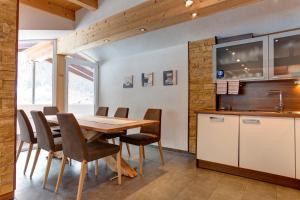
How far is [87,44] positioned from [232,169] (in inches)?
132

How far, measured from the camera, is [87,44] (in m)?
3.86

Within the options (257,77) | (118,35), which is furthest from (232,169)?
(118,35)

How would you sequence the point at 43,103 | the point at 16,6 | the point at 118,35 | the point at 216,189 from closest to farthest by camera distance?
1. the point at 16,6
2. the point at 216,189
3. the point at 118,35
4. the point at 43,103

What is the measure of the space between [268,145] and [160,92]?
2.26m

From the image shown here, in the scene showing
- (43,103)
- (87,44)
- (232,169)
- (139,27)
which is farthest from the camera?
(43,103)

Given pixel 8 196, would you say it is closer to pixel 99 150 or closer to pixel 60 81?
pixel 99 150

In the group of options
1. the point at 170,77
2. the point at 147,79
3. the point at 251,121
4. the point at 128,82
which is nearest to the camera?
the point at 251,121

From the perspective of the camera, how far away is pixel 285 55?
2.73 metres

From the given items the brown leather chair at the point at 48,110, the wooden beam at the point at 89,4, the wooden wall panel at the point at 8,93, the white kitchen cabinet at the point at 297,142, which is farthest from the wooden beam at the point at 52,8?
the white kitchen cabinet at the point at 297,142

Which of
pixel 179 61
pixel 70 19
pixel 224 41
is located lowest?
pixel 179 61

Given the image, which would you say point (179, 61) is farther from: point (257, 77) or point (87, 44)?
point (87, 44)

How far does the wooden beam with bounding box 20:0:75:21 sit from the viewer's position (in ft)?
11.7

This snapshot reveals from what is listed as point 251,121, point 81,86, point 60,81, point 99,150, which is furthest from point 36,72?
point 251,121

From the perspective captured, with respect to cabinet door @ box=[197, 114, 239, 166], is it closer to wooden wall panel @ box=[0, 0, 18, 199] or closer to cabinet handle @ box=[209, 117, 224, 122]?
cabinet handle @ box=[209, 117, 224, 122]
